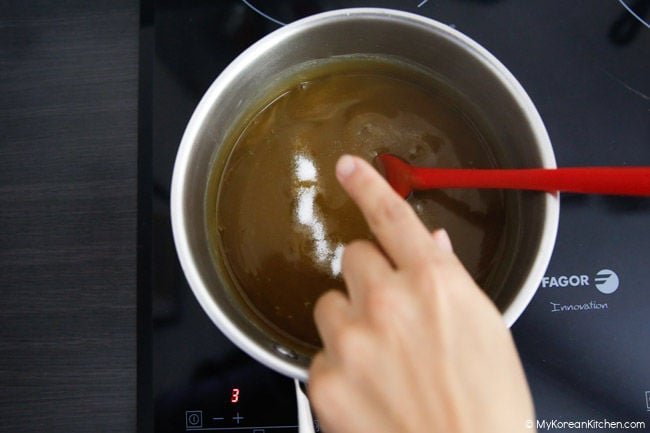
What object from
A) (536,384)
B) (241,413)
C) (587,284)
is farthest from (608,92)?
(241,413)

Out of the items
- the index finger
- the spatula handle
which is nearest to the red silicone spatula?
the spatula handle

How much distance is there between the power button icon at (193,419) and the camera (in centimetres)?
63

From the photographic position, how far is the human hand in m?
0.37

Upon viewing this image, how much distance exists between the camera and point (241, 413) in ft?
2.06

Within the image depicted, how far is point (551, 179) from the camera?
0.45 meters

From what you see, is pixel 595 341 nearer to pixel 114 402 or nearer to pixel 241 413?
pixel 241 413

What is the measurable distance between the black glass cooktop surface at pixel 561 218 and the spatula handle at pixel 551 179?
19 cm

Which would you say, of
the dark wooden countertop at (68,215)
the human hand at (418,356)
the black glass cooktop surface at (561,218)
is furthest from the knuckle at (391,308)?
the dark wooden countertop at (68,215)

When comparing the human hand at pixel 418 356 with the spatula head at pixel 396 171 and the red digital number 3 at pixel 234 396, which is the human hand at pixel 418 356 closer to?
the spatula head at pixel 396 171

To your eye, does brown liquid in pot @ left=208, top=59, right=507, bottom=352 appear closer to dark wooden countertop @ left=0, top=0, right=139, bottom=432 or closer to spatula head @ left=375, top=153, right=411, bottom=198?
spatula head @ left=375, top=153, right=411, bottom=198

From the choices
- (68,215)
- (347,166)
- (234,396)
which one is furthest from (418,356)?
(68,215)

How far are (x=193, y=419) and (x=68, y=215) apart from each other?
0.30 m

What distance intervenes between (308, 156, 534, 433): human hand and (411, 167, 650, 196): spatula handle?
0.11m

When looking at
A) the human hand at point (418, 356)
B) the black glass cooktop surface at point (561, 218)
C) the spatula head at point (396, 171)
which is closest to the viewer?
the human hand at point (418, 356)
